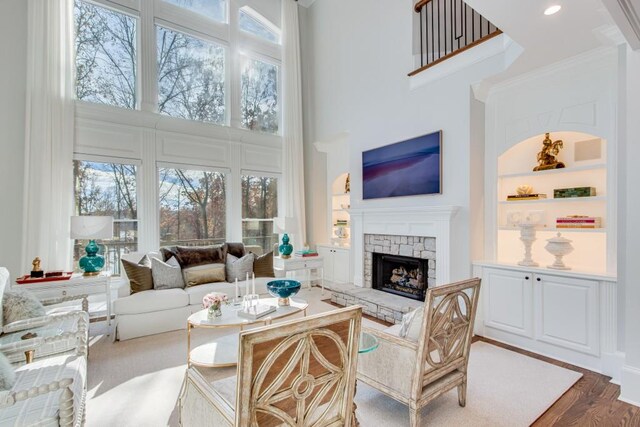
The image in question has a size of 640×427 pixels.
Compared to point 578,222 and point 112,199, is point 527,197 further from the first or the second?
point 112,199

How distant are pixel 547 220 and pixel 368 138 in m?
2.70

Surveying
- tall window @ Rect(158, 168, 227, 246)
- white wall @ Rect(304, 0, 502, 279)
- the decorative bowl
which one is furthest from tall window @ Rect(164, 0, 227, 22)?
the decorative bowl

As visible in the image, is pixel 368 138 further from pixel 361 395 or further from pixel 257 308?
pixel 361 395

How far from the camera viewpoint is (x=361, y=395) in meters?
2.41

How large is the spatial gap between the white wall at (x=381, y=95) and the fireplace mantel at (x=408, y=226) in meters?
0.12

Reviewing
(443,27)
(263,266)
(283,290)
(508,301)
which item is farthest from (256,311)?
(443,27)

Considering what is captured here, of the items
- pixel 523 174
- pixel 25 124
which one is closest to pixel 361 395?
pixel 523 174

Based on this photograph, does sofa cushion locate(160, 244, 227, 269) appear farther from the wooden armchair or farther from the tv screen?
the wooden armchair

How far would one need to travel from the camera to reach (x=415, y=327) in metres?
2.02

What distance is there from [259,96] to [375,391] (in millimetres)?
5475

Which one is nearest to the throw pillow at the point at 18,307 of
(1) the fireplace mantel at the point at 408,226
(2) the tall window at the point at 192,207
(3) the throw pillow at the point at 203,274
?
(3) the throw pillow at the point at 203,274

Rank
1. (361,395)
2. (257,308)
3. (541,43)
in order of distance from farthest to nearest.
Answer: (257,308) → (541,43) → (361,395)

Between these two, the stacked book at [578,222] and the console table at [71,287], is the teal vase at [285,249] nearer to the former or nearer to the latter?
the console table at [71,287]

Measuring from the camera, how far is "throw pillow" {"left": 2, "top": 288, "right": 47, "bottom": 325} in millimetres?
2375
